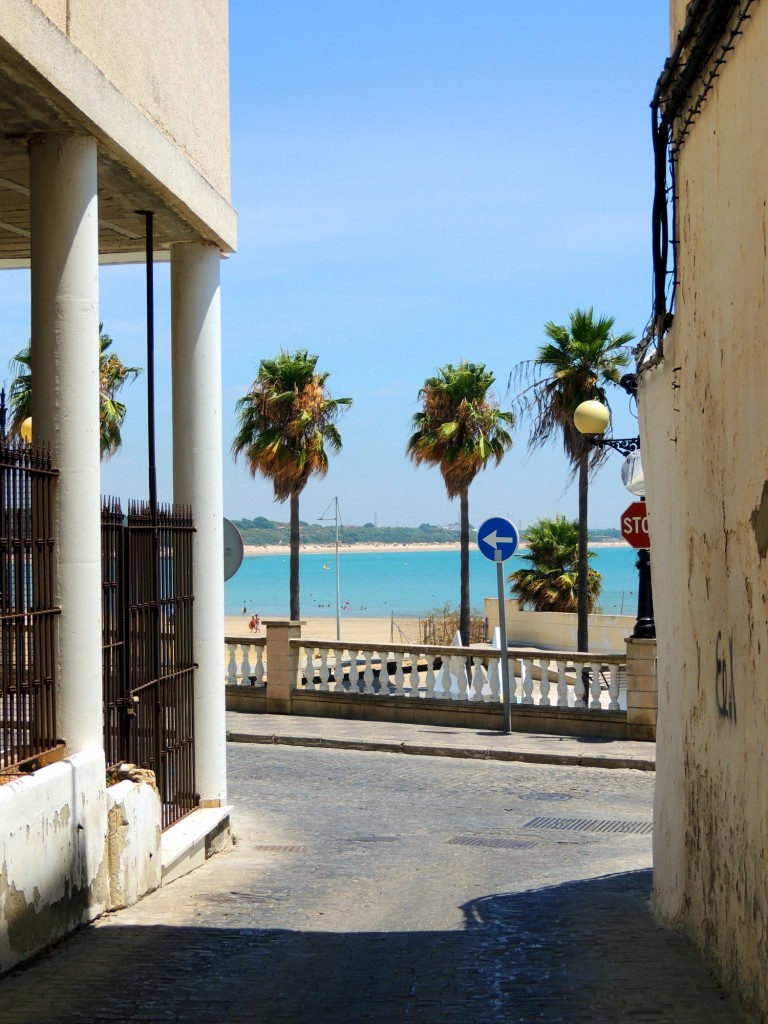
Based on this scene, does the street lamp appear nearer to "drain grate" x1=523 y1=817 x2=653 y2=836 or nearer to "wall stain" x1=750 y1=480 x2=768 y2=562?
"drain grate" x1=523 y1=817 x2=653 y2=836

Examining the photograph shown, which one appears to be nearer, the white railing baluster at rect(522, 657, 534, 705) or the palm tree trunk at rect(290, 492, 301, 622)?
the white railing baluster at rect(522, 657, 534, 705)

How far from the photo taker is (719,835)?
6.56 m

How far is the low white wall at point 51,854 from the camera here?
700 cm

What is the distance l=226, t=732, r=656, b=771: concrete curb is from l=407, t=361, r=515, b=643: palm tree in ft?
74.7

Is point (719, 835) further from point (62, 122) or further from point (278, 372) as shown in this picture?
point (278, 372)

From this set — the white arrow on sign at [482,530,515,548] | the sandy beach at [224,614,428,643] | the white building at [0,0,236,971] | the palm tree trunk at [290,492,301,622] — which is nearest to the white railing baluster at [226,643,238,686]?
the white arrow on sign at [482,530,515,548]

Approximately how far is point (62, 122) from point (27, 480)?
2.48 m

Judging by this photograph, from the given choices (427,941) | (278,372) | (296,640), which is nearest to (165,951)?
(427,941)

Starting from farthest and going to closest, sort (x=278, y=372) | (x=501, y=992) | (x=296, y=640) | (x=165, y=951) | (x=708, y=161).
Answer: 1. (x=278, y=372)
2. (x=296, y=640)
3. (x=165, y=951)
4. (x=708, y=161)
5. (x=501, y=992)

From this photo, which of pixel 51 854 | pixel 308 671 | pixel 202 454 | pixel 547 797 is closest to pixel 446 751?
pixel 547 797

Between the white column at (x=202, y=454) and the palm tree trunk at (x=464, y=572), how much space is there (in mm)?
27653

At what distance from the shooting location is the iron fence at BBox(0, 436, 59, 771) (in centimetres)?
759

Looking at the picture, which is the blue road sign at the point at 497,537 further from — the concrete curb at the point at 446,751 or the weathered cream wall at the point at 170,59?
the weathered cream wall at the point at 170,59

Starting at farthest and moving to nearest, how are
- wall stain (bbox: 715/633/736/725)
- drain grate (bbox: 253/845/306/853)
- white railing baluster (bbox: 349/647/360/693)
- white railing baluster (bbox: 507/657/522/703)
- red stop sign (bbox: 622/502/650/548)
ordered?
white railing baluster (bbox: 349/647/360/693), white railing baluster (bbox: 507/657/522/703), red stop sign (bbox: 622/502/650/548), drain grate (bbox: 253/845/306/853), wall stain (bbox: 715/633/736/725)
